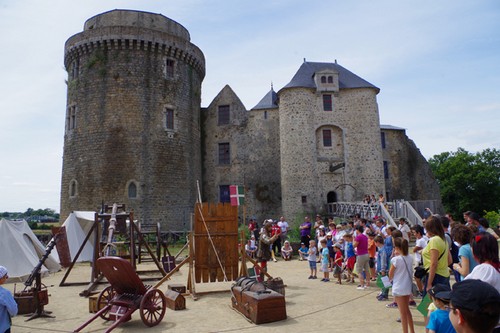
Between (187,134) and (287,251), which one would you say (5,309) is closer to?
(287,251)

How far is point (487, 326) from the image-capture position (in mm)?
1762

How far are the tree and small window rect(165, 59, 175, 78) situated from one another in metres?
32.9

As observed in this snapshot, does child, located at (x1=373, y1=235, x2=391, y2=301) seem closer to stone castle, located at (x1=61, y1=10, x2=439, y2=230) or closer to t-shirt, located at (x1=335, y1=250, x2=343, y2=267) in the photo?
t-shirt, located at (x1=335, y1=250, x2=343, y2=267)

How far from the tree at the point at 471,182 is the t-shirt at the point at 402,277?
39.2 meters

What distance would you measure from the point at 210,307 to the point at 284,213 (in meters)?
16.6

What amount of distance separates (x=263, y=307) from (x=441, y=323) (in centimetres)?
374

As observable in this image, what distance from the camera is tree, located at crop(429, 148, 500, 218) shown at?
125ft

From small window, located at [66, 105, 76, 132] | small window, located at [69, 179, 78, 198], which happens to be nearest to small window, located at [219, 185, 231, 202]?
small window, located at [69, 179, 78, 198]

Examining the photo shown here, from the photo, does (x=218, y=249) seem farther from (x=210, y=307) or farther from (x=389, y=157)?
(x=389, y=157)

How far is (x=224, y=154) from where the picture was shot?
26312 mm

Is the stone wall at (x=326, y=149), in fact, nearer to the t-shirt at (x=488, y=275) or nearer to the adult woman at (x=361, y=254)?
the adult woman at (x=361, y=254)

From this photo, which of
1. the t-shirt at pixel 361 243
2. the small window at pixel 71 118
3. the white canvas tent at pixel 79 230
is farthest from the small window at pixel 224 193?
the t-shirt at pixel 361 243

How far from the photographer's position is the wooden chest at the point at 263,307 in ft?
19.7

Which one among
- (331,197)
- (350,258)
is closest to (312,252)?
(350,258)
